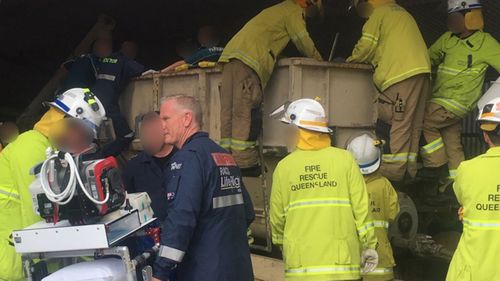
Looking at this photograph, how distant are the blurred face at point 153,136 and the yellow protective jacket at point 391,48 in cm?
223

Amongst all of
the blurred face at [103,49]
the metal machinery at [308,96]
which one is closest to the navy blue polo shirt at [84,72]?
the blurred face at [103,49]

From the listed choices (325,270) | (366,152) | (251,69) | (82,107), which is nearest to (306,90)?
(251,69)

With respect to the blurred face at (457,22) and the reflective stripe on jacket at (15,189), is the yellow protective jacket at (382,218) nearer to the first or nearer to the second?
the blurred face at (457,22)

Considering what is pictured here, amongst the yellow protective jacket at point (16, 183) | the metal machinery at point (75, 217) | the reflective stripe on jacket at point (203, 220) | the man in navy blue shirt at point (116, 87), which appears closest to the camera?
the metal machinery at point (75, 217)

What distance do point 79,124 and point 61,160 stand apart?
439mm

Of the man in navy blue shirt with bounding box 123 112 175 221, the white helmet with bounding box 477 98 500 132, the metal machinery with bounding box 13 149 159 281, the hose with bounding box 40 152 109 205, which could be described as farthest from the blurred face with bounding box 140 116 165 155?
the white helmet with bounding box 477 98 500 132

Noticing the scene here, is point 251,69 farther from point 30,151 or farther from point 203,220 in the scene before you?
point 30,151

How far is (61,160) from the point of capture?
2955 mm

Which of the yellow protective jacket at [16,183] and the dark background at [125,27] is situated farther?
the dark background at [125,27]

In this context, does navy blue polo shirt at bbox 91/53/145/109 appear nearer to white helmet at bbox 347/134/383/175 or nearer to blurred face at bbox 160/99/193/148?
white helmet at bbox 347/134/383/175

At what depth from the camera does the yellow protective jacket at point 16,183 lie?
3445 millimetres

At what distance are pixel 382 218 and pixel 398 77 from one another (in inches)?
55.1

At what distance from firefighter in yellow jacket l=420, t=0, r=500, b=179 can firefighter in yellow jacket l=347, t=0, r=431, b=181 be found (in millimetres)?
201

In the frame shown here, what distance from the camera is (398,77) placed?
5.24 meters
